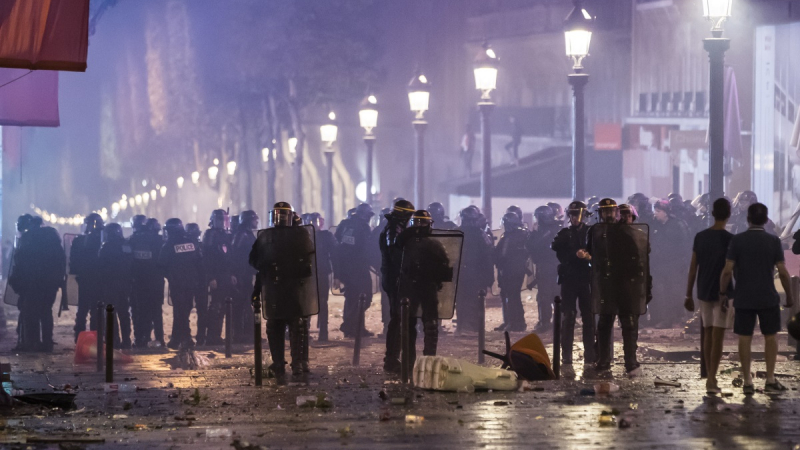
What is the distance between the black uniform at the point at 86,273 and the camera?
19.4m

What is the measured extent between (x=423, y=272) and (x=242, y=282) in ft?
19.6

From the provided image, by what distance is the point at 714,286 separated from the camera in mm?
12164

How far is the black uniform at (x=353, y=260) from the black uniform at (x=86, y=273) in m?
3.77

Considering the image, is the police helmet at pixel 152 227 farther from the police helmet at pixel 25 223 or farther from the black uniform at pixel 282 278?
the black uniform at pixel 282 278

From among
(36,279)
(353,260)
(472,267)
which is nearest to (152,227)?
(36,279)

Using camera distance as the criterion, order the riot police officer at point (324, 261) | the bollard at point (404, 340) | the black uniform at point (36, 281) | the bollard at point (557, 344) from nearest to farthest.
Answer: the bollard at point (404, 340) → the bollard at point (557, 344) → the black uniform at point (36, 281) → the riot police officer at point (324, 261)

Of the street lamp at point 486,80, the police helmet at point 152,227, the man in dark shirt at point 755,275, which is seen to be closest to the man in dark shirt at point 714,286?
the man in dark shirt at point 755,275

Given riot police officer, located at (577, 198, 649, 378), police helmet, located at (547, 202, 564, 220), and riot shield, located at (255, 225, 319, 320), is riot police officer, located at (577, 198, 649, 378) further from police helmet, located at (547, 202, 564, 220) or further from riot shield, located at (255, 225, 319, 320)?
police helmet, located at (547, 202, 564, 220)

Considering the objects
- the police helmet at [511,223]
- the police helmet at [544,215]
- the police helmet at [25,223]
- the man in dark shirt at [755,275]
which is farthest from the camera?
the police helmet at [511,223]

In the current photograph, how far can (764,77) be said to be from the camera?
97.2ft

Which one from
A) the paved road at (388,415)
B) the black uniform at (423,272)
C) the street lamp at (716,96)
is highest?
the street lamp at (716,96)

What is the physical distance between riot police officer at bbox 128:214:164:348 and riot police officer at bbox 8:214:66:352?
1.13 metres

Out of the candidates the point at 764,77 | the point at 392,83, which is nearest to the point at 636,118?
the point at 764,77

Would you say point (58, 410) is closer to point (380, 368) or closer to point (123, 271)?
point (380, 368)
